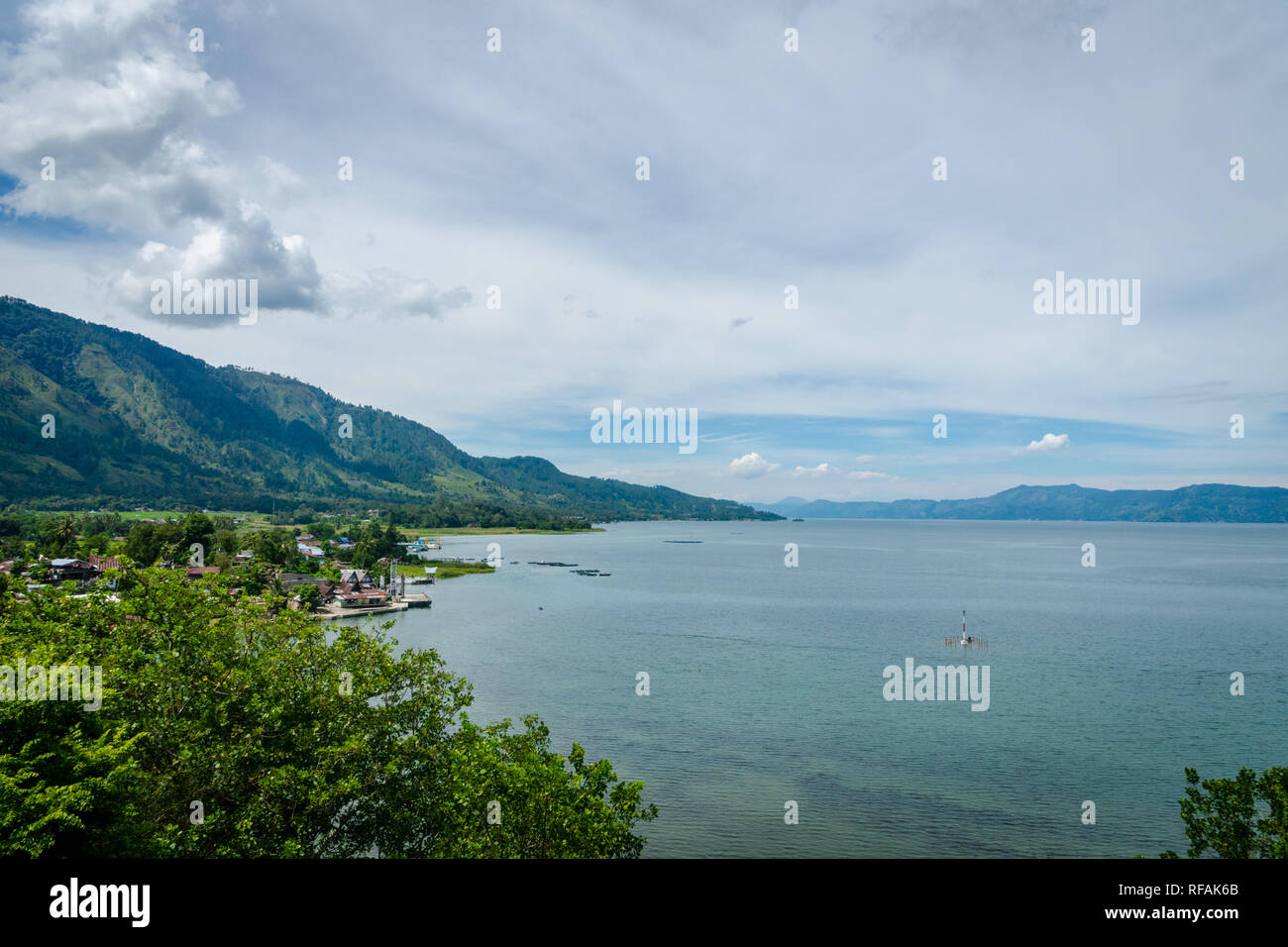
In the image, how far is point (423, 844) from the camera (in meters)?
20.2

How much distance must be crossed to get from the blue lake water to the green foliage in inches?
470

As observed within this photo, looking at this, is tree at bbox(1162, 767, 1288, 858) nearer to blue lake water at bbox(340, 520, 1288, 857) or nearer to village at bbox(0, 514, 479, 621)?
blue lake water at bbox(340, 520, 1288, 857)

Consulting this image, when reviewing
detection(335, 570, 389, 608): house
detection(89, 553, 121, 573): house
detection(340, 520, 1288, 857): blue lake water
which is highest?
detection(89, 553, 121, 573): house

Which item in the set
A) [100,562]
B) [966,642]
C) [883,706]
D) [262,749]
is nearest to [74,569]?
[100,562]

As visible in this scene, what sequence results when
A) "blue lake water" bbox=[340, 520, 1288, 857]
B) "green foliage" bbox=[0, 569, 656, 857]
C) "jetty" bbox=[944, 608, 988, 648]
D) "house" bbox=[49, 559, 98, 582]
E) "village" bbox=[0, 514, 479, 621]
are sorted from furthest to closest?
"house" bbox=[49, 559, 98, 582], "village" bbox=[0, 514, 479, 621], "jetty" bbox=[944, 608, 988, 648], "blue lake water" bbox=[340, 520, 1288, 857], "green foliage" bbox=[0, 569, 656, 857]

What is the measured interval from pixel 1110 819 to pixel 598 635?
49.0 metres

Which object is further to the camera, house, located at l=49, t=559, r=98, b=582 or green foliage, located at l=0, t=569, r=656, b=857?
house, located at l=49, t=559, r=98, b=582

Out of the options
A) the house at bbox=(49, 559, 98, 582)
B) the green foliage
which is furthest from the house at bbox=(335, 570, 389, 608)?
the green foliage

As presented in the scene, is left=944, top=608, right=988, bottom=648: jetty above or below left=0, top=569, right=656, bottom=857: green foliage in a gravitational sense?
below

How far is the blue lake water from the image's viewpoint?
31812 millimetres

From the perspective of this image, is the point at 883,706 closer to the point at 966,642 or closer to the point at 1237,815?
the point at 966,642

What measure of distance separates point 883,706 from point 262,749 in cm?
4118

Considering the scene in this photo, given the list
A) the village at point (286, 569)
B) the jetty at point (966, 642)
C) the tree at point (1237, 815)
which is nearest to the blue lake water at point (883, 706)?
the jetty at point (966, 642)
